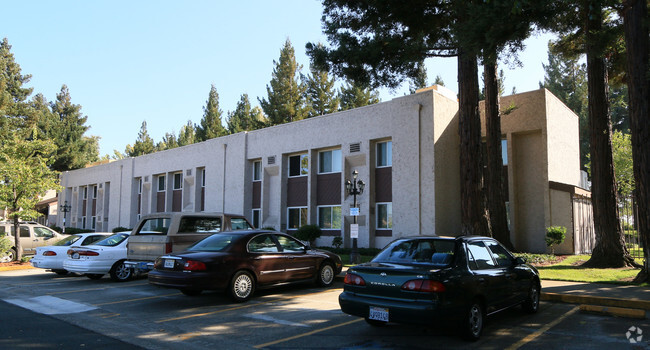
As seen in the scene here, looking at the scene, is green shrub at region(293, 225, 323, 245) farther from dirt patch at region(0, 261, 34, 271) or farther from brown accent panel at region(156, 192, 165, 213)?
brown accent panel at region(156, 192, 165, 213)

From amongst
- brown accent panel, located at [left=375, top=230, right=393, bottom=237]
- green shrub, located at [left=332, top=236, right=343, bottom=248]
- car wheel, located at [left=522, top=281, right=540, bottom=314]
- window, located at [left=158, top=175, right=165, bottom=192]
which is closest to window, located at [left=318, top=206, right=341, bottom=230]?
green shrub, located at [left=332, top=236, right=343, bottom=248]

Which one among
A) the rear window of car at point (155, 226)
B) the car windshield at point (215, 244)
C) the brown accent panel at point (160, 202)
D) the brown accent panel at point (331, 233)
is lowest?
the brown accent panel at point (331, 233)

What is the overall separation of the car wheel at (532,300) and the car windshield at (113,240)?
36.7 ft

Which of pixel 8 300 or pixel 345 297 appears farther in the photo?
pixel 8 300

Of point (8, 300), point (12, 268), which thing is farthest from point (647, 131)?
point (12, 268)

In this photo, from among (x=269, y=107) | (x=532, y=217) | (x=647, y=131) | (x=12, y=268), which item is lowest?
(x=12, y=268)

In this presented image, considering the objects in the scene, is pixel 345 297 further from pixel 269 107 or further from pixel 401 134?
pixel 269 107

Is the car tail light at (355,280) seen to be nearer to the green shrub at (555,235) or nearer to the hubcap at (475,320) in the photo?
the hubcap at (475,320)

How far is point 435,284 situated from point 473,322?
1002 mm

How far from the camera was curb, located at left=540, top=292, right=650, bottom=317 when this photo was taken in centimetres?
880

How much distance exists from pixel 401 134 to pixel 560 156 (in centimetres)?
824

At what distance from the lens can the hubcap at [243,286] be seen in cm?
935

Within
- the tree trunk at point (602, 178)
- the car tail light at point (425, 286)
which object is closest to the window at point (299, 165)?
the tree trunk at point (602, 178)

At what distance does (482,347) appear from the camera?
5957 millimetres
